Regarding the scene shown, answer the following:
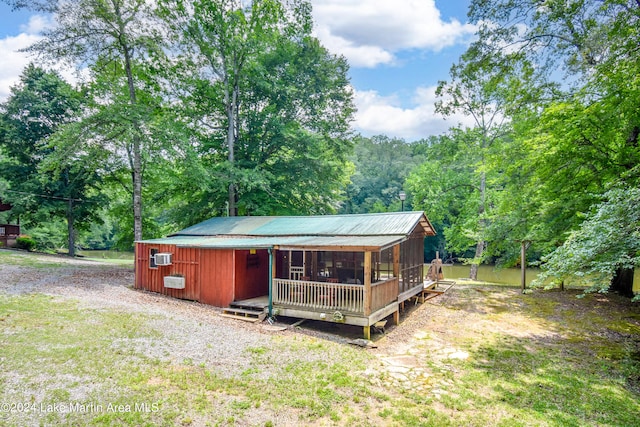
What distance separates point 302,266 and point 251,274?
193cm

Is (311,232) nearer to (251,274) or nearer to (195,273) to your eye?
(251,274)

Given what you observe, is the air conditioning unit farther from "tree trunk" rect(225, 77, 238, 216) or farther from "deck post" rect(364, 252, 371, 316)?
"tree trunk" rect(225, 77, 238, 216)

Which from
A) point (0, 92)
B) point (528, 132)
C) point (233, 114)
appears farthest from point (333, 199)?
point (0, 92)

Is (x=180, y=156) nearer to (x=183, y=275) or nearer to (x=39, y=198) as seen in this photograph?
(x=183, y=275)

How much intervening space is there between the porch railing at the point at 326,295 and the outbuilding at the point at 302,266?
27mm

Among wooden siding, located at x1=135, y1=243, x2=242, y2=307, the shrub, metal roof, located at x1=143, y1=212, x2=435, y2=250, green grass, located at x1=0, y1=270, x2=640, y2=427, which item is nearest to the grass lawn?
green grass, located at x1=0, y1=270, x2=640, y2=427

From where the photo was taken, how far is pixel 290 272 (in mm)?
12586

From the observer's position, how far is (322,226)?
1262 cm

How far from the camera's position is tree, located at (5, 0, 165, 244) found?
14.9 m

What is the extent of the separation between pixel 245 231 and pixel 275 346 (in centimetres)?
694

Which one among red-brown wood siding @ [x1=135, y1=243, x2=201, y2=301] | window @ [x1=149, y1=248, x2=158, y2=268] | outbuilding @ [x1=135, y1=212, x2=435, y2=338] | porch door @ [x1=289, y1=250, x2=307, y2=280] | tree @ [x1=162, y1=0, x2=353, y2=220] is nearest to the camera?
outbuilding @ [x1=135, y1=212, x2=435, y2=338]

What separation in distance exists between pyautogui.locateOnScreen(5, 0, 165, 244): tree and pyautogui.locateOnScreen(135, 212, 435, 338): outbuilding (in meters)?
5.42

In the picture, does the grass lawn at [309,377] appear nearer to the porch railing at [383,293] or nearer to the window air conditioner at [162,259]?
the porch railing at [383,293]

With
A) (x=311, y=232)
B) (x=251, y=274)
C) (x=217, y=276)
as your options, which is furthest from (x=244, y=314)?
(x=311, y=232)
